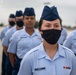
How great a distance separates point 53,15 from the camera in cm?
357

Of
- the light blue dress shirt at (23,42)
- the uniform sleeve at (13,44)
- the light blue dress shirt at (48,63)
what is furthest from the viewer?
the uniform sleeve at (13,44)

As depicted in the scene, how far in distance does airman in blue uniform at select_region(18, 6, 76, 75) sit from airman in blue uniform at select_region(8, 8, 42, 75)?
236 cm

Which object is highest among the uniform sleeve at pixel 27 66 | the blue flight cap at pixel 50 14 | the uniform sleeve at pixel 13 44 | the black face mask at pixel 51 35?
the blue flight cap at pixel 50 14

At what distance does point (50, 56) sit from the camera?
3527 mm

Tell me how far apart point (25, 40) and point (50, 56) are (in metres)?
2.57

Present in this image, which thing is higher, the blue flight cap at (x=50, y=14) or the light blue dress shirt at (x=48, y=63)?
the blue flight cap at (x=50, y=14)

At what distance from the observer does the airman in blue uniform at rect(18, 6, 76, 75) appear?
11.4 feet

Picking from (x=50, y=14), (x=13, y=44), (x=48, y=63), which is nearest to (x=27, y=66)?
(x=48, y=63)

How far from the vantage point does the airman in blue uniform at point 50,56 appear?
347cm

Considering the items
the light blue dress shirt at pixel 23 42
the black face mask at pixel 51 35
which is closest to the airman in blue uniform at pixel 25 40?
the light blue dress shirt at pixel 23 42

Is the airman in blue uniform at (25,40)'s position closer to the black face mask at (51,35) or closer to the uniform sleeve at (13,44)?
the uniform sleeve at (13,44)

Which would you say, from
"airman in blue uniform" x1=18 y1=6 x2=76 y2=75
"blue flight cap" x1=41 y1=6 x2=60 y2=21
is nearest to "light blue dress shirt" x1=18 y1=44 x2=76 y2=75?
"airman in blue uniform" x1=18 y1=6 x2=76 y2=75

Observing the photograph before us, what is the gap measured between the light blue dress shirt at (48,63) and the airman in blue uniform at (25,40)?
7.93 feet

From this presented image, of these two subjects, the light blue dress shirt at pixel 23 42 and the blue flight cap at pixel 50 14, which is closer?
the blue flight cap at pixel 50 14
